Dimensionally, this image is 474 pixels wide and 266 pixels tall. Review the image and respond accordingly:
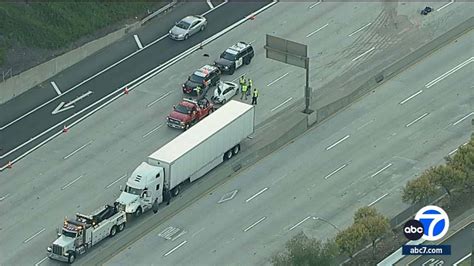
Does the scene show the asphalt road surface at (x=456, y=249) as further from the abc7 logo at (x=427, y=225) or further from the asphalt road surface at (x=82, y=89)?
the asphalt road surface at (x=82, y=89)

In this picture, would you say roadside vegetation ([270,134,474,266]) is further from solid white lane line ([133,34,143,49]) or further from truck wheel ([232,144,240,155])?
solid white lane line ([133,34,143,49])

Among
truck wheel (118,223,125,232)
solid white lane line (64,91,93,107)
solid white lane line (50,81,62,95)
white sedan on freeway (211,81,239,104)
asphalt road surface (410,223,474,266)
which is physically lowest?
asphalt road surface (410,223,474,266)

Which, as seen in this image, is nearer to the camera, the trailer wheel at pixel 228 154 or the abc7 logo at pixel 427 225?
the abc7 logo at pixel 427 225

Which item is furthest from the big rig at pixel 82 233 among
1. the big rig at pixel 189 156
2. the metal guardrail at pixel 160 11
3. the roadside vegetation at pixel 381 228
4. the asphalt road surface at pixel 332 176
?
the metal guardrail at pixel 160 11

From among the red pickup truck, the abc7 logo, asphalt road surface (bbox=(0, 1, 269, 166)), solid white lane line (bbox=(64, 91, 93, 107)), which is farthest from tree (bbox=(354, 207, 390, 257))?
solid white lane line (bbox=(64, 91, 93, 107))

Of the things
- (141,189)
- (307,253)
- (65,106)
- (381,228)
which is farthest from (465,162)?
(65,106)

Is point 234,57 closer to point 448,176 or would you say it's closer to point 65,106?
point 65,106
